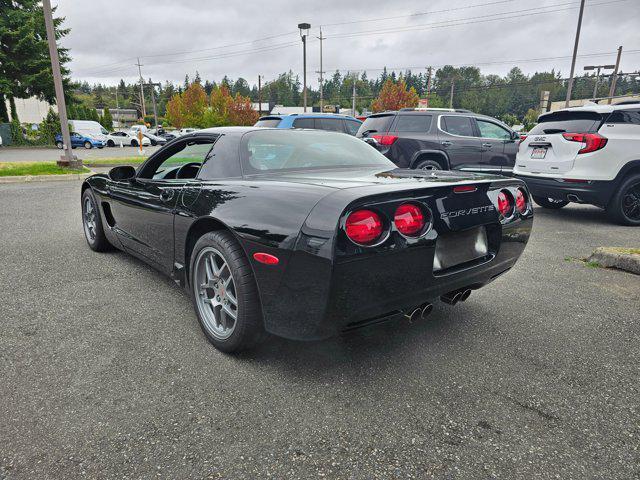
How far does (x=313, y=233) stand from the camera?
1.90 m

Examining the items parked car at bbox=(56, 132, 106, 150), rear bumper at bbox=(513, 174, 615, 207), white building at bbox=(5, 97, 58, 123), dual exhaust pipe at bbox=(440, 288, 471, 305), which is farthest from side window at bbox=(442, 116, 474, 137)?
white building at bbox=(5, 97, 58, 123)

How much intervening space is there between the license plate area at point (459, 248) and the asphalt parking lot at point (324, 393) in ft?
1.92

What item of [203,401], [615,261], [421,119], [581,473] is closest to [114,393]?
[203,401]

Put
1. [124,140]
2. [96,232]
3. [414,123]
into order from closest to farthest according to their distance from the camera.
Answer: [96,232]
[414,123]
[124,140]

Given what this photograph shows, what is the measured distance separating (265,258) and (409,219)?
0.73 m

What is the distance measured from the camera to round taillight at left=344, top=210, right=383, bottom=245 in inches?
74.8

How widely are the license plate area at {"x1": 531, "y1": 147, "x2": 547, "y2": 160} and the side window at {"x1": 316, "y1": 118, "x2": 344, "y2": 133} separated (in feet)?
18.2

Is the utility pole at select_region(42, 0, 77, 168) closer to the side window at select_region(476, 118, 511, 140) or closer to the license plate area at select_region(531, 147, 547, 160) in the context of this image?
the side window at select_region(476, 118, 511, 140)

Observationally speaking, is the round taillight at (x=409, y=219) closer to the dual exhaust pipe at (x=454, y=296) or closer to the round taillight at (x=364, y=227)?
the round taillight at (x=364, y=227)

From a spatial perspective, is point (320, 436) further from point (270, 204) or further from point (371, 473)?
point (270, 204)

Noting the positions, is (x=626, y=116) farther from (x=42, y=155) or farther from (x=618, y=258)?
(x=42, y=155)

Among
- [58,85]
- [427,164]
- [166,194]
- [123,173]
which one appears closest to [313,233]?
[166,194]

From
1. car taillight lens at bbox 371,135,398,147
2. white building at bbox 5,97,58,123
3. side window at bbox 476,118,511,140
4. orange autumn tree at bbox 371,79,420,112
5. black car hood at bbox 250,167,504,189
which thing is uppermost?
orange autumn tree at bbox 371,79,420,112

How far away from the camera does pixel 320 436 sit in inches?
72.1
